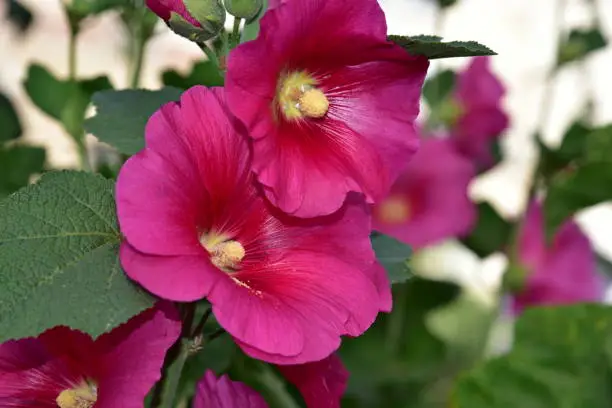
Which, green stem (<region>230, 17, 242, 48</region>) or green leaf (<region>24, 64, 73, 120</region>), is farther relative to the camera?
green leaf (<region>24, 64, 73, 120</region>)

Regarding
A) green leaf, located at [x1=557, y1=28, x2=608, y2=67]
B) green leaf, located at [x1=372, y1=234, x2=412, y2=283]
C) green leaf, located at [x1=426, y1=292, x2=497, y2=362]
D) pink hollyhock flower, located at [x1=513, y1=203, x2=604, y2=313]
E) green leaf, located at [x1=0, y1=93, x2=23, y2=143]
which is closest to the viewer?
green leaf, located at [x1=372, y1=234, x2=412, y2=283]

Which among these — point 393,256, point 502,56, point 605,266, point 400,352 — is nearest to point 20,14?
point 400,352

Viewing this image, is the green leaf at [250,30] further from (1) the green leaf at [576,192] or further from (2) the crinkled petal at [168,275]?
(1) the green leaf at [576,192]

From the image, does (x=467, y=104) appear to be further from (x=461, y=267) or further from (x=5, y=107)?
(x=461, y=267)

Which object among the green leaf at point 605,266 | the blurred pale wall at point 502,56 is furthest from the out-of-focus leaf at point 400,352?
the blurred pale wall at point 502,56

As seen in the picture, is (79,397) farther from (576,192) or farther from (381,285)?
(576,192)

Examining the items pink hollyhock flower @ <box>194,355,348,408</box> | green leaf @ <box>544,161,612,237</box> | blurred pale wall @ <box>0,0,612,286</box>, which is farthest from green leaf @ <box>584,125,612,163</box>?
blurred pale wall @ <box>0,0,612,286</box>

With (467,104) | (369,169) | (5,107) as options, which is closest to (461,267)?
(467,104)

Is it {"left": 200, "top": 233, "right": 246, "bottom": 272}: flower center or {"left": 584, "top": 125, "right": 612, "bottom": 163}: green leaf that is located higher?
{"left": 200, "top": 233, "right": 246, "bottom": 272}: flower center

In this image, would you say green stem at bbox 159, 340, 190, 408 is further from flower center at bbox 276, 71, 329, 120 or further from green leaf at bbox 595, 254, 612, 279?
green leaf at bbox 595, 254, 612, 279
